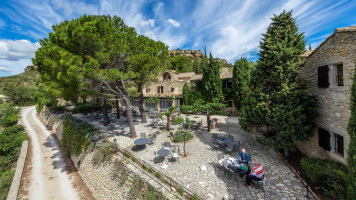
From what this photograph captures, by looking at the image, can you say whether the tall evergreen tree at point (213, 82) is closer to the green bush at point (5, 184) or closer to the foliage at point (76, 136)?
the foliage at point (76, 136)

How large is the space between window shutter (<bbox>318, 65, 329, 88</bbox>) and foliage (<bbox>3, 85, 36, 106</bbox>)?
81.0m

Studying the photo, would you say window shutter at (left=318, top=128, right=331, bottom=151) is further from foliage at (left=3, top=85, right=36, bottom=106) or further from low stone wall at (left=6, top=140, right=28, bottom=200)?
foliage at (left=3, top=85, right=36, bottom=106)

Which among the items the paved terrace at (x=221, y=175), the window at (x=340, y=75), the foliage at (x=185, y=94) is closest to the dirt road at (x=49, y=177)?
the paved terrace at (x=221, y=175)

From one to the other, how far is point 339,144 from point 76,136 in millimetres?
23647

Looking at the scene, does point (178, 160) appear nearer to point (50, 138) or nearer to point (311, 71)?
point (311, 71)

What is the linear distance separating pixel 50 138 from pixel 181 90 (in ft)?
85.7

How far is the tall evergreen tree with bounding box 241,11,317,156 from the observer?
800 cm

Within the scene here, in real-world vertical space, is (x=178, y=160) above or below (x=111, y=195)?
→ above

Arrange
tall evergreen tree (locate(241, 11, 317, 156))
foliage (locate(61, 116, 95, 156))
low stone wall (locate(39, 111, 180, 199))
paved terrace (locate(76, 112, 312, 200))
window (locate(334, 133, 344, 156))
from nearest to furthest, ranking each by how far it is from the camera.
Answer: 1. paved terrace (locate(76, 112, 312, 200))
2. window (locate(334, 133, 344, 156))
3. tall evergreen tree (locate(241, 11, 317, 156))
4. low stone wall (locate(39, 111, 180, 199))
5. foliage (locate(61, 116, 95, 156))

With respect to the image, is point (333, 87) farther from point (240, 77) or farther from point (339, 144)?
point (240, 77)

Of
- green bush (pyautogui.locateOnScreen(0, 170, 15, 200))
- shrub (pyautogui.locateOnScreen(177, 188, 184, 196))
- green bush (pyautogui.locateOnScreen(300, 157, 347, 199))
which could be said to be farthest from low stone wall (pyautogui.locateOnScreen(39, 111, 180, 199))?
green bush (pyautogui.locateOnScreen(300, 157, 347, 199))

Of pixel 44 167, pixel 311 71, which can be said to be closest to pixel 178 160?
pixel 311 71

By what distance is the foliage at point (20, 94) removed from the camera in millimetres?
48688

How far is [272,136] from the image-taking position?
10.2m
